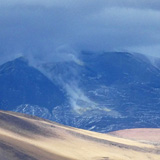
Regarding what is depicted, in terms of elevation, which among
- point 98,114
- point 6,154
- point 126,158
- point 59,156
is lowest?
point 6,154

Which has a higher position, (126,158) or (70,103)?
(70,103)

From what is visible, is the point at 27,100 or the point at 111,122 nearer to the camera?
the point at 111,122

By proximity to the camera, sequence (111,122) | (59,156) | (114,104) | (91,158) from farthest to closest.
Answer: (114,104), (111,122), (91,158), (59,156)

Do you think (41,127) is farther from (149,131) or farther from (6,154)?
(149,131)

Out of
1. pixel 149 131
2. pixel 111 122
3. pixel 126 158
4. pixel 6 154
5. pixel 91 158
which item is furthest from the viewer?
pixel 111 122

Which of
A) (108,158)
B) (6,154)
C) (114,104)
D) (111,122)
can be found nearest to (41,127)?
(108,158)

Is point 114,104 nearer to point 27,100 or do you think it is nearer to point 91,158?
point 27,100
